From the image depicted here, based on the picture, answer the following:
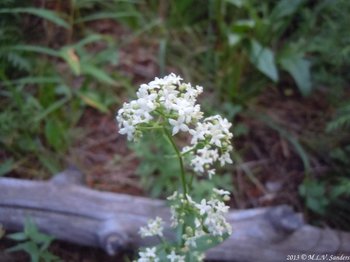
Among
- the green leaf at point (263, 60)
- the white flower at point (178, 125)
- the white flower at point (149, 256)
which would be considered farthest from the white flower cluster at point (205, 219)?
the green leaf at point (263, 60)

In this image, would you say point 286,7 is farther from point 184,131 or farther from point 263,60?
point 184,131

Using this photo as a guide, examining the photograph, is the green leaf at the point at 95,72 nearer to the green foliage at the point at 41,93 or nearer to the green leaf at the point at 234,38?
the green foliage at the point at 41,93

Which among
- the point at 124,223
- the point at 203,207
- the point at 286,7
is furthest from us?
the point at 286,7

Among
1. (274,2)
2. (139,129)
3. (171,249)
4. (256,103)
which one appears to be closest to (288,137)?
(256,103)

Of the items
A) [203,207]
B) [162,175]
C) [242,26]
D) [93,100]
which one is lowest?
[203,207]

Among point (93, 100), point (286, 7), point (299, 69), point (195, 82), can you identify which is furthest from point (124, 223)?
point (286, 7)

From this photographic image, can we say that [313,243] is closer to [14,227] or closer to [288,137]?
[288,137]

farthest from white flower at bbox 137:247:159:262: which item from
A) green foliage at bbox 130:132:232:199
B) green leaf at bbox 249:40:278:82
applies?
green leaf at bbox 249:40:278:82

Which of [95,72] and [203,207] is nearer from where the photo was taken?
[203,207]
